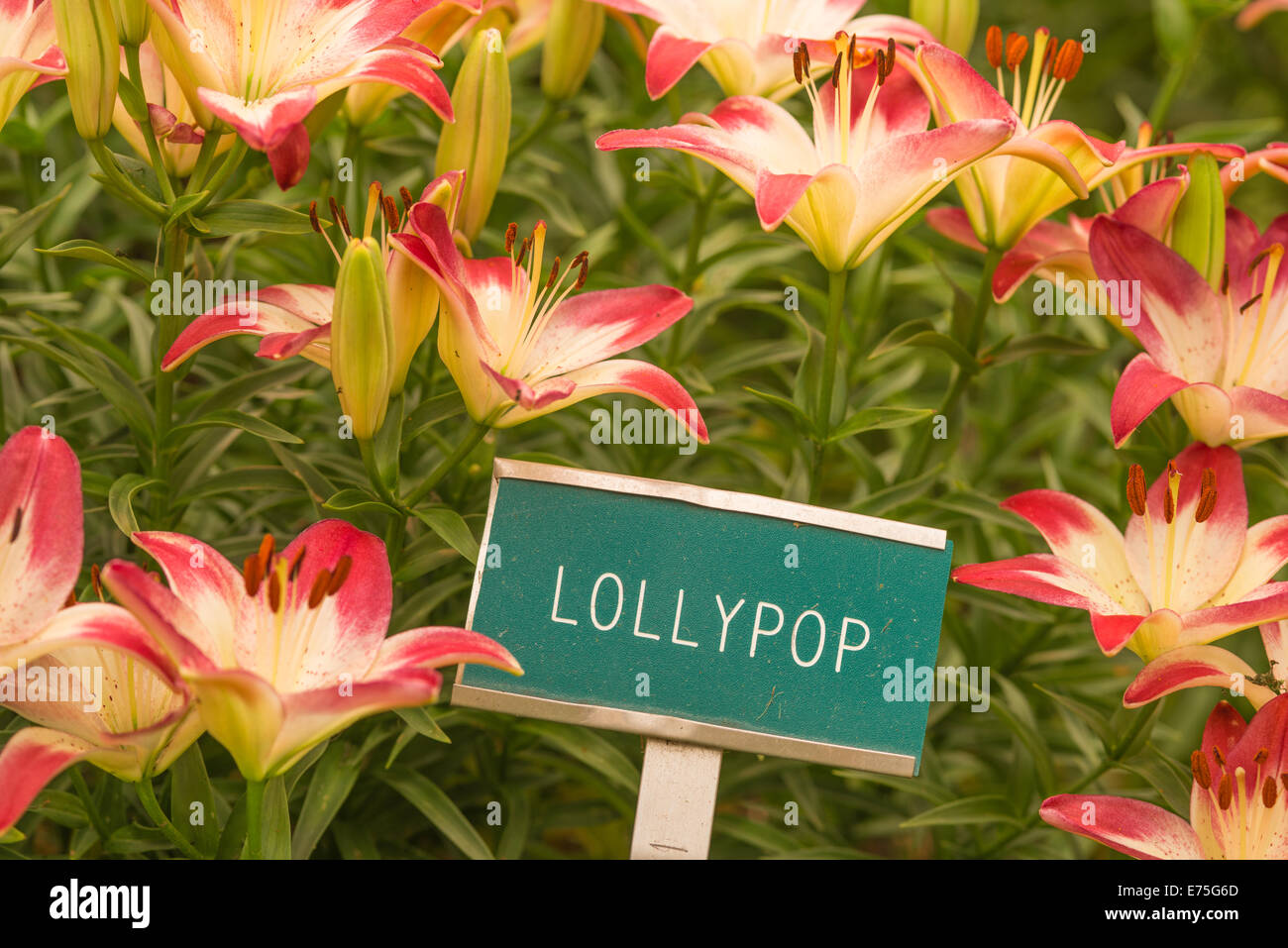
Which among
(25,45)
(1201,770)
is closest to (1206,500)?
(1201,770)

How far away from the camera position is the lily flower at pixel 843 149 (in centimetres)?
65

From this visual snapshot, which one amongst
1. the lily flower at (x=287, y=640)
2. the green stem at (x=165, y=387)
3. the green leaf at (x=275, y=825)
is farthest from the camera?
the green stem at (x=165, y=387)

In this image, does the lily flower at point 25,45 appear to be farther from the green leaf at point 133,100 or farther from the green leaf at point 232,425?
the green leaf at point 232,425

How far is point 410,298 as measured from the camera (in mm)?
647

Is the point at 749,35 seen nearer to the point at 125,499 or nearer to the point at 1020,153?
the point at 1020,153

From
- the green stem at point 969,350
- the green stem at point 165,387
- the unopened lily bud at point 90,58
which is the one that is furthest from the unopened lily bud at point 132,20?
the green stem at point 969,350

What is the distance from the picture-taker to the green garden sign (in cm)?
65

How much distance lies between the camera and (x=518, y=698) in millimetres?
646

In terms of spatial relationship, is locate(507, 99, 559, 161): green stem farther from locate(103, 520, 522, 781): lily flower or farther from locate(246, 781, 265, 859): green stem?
locate(246, 781, 265, 859): green stem

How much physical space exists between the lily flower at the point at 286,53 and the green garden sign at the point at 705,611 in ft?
0.73

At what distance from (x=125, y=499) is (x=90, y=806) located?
0.60 ft

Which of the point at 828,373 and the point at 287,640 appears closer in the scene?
the point at 287,640

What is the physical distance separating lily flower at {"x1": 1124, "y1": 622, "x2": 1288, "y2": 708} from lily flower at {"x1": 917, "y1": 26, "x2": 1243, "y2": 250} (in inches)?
10.8
